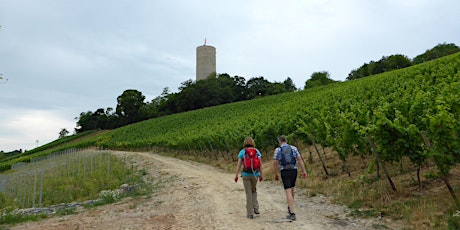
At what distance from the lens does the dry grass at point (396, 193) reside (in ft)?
18.7

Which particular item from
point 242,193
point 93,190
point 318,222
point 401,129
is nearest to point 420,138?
point 401,129

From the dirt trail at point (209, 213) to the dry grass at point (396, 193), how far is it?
402 mm

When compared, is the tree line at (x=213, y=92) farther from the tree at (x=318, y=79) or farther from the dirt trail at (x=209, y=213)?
the dirt trail at (x=209, y=213)

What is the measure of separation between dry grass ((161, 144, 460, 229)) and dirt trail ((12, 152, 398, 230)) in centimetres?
40

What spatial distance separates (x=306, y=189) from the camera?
393 inches

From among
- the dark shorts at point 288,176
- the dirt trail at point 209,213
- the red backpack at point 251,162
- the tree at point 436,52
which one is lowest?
the dirt trail at point 209,213

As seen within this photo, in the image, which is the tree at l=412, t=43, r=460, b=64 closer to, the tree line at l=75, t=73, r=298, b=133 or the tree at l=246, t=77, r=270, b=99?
the tree line at l=75, t=73, r=298, b=133

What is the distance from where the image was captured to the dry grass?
5.71 meters

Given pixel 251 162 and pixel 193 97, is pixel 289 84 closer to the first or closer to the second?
pixel 193 97

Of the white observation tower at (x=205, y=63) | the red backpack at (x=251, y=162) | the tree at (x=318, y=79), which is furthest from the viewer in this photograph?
the white observation tower at (x=205, y=63)

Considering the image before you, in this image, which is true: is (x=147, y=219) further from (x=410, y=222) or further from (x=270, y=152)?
(x=270, y=152)

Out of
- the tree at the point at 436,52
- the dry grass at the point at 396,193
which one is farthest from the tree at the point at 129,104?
the dry grass at the point at 396,193

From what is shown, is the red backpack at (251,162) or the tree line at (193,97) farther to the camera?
the tree line at (193,97)

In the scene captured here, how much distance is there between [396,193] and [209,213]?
4.47 m
